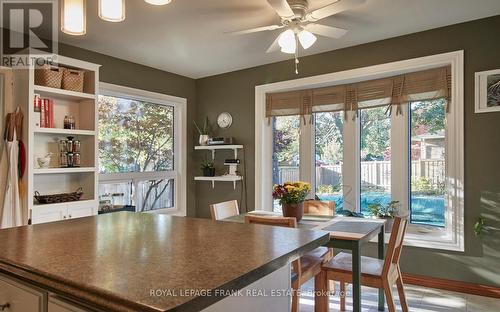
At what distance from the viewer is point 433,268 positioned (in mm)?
3154

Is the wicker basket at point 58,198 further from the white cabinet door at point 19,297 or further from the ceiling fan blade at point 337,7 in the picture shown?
the ceiling fan blade at point 337,7

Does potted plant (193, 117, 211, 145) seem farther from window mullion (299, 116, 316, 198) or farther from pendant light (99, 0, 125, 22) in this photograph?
pendant light (99, 0, 125, 22)

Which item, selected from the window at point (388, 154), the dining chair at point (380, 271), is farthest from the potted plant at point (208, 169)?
the dining chair at point (380, 271)

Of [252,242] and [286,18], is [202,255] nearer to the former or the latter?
[252,242]

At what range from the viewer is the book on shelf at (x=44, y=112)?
116 inches

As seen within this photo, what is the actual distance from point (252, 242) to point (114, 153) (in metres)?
3.21

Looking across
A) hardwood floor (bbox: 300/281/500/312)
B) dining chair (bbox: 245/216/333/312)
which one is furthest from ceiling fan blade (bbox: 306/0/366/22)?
hardwood floor (bbox: 300/281/500/312)

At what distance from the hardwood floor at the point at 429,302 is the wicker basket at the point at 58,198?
230cm

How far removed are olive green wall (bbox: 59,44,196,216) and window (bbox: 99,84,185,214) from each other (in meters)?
0.10

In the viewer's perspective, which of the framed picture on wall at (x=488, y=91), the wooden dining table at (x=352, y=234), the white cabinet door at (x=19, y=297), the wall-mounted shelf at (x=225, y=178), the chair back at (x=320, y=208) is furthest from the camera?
the wall-mounted shelf at (x=225, y=178)

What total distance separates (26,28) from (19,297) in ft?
9.33

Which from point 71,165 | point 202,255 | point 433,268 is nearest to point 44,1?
point 71,165

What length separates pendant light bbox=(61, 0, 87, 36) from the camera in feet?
4.02

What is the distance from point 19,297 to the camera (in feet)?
3.48
